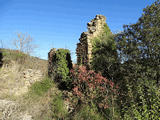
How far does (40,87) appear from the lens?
27.3 feet

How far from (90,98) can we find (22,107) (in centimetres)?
335

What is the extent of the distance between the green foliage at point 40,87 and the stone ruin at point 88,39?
8.62 feet

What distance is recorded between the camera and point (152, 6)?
561 centimetres

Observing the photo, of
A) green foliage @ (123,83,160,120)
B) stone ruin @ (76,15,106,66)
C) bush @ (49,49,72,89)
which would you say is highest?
stone ruin @ (76,15,106,66)

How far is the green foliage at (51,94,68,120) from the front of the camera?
579 cm

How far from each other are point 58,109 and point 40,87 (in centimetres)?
278

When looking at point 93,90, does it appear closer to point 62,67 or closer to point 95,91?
point 95,91

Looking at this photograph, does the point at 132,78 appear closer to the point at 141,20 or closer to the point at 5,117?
the point at 141,20

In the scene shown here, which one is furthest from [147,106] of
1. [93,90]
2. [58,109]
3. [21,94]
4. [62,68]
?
[21,94]

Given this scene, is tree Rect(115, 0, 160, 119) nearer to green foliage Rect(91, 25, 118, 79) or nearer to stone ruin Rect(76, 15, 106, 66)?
green foliage Rect(91, 25, 118, 79)

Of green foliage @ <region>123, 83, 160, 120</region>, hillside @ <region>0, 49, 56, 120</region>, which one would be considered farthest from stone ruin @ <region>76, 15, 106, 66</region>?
green foliage @ <region>123, 83, 160, 120</region>

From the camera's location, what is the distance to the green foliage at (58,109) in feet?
19.0

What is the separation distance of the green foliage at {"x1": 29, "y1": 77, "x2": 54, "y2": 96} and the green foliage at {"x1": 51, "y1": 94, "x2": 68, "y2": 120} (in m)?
1.31

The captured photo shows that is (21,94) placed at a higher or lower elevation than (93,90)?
lower
